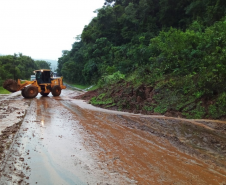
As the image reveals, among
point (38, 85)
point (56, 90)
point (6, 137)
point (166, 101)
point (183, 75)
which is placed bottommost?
point (6, 137)

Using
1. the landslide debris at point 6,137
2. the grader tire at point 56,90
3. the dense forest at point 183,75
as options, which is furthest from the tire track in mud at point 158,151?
the grader tire at point 56,90

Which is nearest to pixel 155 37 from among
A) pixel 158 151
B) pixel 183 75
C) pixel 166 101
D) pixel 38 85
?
pixel 183 75

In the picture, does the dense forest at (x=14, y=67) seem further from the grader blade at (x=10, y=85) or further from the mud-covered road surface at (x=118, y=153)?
the mud-covered road surface at (x=118, y=153)

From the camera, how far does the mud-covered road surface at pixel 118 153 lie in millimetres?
4773

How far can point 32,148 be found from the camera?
6590 millimetres

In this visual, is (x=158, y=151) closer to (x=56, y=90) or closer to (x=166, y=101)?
(x=166, y=101)

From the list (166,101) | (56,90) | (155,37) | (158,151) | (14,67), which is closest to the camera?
(158,151)

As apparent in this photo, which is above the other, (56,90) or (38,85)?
(38,85)

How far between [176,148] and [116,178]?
2698 millimetres

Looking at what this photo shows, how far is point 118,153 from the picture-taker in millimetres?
6188

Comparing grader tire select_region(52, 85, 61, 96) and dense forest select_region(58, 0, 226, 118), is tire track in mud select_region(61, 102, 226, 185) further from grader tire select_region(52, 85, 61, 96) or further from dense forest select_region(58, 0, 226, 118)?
grader tire select_region(52, 85, 61, 96)

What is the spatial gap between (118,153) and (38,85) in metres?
17.9

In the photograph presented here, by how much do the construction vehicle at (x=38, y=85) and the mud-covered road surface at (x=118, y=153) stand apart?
11.2 m

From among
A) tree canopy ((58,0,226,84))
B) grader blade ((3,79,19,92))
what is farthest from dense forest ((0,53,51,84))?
grader blade ((3,79,19,92))
